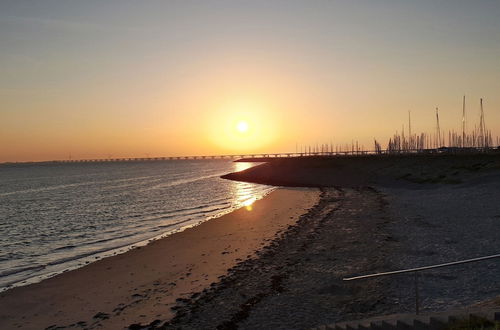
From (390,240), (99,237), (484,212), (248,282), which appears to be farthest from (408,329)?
(99,237)

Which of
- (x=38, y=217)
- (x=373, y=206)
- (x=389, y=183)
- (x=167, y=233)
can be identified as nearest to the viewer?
(x=167, y=233)

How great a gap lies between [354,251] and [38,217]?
38342mm

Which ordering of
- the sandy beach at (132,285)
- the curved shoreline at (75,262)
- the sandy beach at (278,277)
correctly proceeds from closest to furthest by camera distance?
the sandy beach at (278,277), the sandy beach at (132,285), the curved shoreline at (75,262)

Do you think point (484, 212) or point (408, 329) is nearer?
point (408, 329)

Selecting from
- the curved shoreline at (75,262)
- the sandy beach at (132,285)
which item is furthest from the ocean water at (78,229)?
the sandy beach at (132,285)

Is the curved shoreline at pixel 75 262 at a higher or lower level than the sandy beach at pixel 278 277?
lower

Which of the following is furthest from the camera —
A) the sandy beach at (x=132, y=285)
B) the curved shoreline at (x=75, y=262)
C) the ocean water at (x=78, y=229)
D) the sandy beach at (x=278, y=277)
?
the ocean water at (x=78, y=229)

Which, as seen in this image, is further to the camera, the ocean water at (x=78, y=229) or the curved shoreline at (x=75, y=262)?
the ocean water at (x=78, y=229)

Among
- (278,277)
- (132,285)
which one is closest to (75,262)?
(132,285)

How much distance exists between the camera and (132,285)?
19141 millimetres

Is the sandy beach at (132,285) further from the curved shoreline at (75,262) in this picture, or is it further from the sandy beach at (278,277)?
the curved shoreline at (75,262)

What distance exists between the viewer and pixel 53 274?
21.9m

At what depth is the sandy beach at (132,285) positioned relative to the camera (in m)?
15.4

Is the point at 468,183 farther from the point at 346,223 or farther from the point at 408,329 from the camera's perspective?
the point at 408,329
